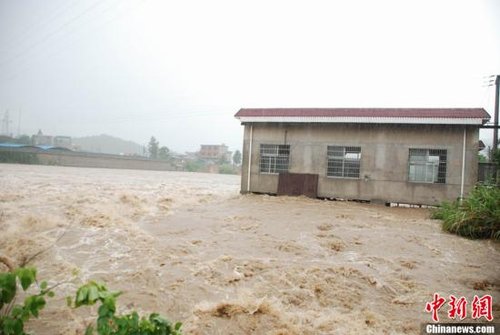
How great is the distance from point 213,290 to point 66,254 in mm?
3428

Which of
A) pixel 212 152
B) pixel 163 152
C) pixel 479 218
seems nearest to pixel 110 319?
pixel 479 218

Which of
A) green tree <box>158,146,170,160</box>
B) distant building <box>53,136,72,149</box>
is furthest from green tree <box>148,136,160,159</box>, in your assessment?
distant building <box>53,136,72,149</box>

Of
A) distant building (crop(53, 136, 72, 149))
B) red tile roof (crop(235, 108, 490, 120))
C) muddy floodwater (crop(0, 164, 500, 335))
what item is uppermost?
distant building (crop(53, 136, 72, 149))

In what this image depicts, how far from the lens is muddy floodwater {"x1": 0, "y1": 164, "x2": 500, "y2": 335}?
13.7ft

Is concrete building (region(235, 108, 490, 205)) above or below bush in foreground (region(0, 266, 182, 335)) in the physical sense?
above

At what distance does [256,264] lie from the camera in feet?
19.7

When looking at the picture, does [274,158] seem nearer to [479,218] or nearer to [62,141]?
[479,218]

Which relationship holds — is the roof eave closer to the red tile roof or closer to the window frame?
the red tile roof

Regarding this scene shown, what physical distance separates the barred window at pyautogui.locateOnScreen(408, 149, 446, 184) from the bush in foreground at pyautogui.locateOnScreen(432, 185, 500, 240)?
11.7 ft

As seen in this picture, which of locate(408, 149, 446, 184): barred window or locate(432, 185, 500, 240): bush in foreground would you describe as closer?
locate(432, 185, 500, 240): bush in foreground

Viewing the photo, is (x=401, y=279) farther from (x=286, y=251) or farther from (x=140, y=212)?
(x=140, y=212)

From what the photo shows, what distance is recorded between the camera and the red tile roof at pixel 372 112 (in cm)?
1257

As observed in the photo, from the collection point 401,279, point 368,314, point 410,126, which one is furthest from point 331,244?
point 410,126

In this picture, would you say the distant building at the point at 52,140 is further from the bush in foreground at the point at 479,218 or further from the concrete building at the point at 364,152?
the bush in foreground at the point at 479,218
